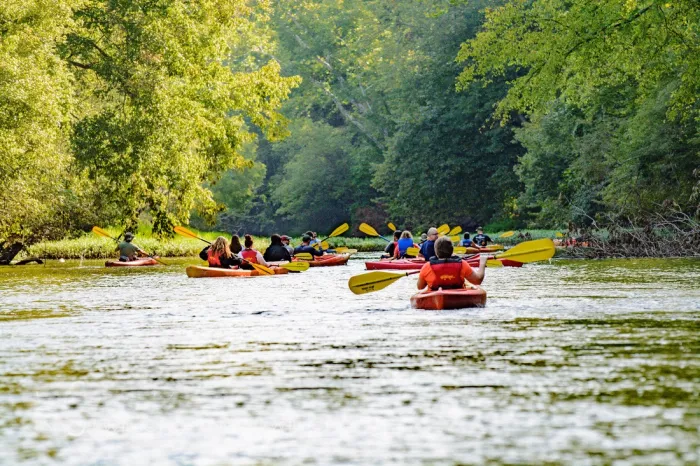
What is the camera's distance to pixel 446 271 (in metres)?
16.5

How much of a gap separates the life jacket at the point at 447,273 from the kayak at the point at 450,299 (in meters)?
0.10

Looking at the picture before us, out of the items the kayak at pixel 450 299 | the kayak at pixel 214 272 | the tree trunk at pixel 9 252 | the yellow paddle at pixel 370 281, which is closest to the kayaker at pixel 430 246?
the kayak at pixel 214 272

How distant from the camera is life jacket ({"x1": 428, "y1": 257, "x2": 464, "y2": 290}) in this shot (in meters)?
16.3

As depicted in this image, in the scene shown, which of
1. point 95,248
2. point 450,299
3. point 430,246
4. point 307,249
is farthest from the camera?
point 95,248

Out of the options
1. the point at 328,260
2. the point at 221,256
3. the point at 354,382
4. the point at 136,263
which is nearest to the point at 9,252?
the point at 136,263

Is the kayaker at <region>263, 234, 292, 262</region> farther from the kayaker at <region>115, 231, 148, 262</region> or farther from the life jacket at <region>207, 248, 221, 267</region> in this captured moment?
the kayaker at <region>115, 231, 148, 262</region>

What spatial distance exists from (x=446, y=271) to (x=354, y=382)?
719 centimetres

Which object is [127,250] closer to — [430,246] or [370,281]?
[430,246]

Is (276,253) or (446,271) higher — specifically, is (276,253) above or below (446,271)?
above

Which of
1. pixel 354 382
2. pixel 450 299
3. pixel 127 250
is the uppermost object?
pixel 127 250

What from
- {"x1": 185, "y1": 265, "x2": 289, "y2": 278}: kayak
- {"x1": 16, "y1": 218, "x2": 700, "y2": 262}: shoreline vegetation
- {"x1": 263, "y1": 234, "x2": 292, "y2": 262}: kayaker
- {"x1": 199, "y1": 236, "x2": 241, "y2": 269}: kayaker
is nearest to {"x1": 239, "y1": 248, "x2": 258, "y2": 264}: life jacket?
{"x1": 199, "y1": 236, "x2": 241, "y2": 269}: kayaker

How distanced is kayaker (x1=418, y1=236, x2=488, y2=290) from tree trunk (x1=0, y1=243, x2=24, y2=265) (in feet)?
78.1

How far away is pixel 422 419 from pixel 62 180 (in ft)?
96.1

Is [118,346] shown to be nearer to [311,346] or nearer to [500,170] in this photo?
[311,346]
